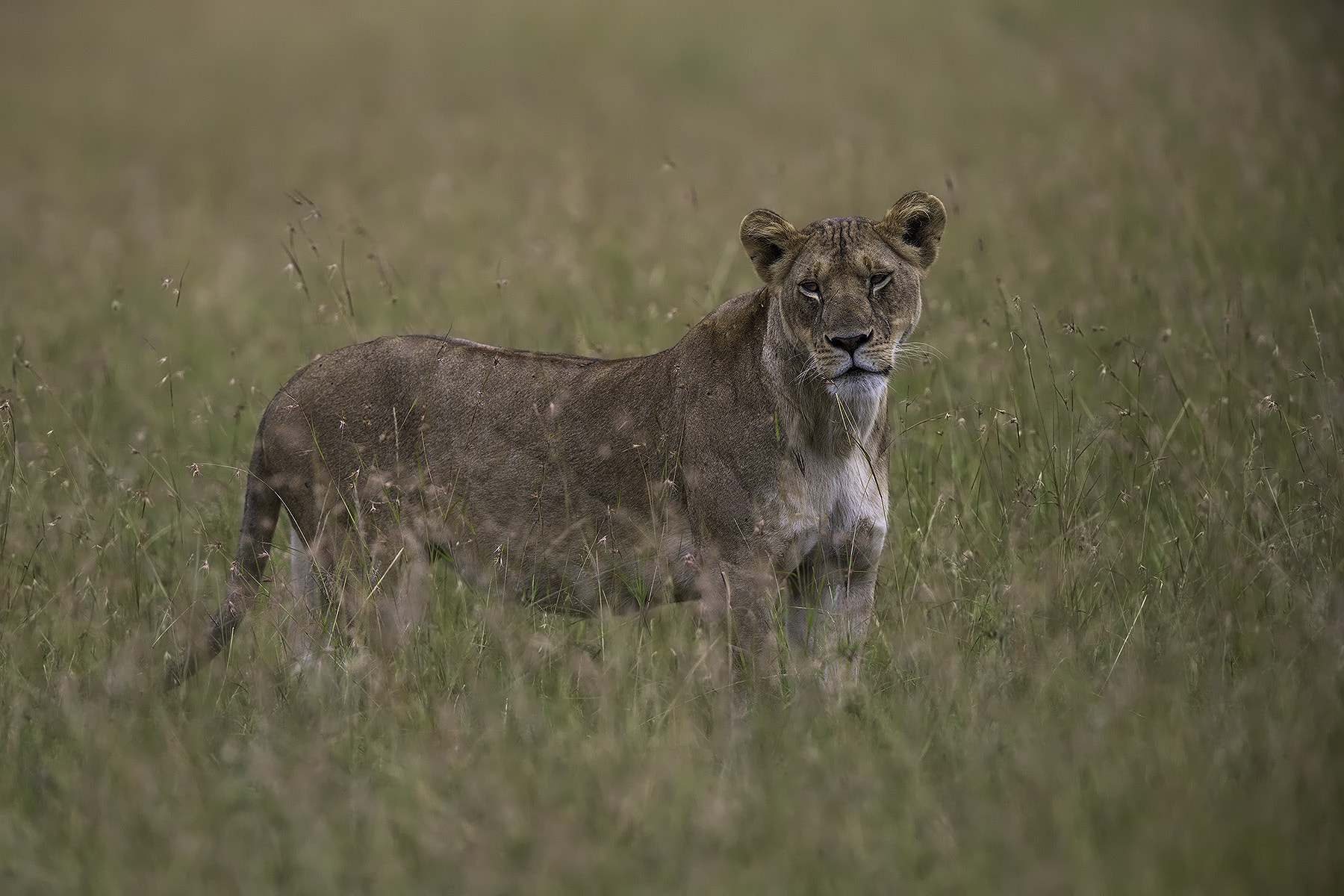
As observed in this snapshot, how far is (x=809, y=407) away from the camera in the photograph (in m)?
4.40

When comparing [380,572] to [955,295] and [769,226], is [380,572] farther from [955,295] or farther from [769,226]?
[955,295]

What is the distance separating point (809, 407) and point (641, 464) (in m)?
0.61

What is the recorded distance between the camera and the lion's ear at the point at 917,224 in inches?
178

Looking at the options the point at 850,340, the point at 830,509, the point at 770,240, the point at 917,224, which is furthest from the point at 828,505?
the point at 917,224

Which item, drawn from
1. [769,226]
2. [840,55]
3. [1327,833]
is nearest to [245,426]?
[769,226]

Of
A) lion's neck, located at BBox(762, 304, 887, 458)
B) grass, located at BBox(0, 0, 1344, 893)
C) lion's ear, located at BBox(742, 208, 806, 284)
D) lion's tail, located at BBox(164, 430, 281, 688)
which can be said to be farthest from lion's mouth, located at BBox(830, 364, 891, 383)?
lion's tail, located at BBox(164, 430, 281, 688)

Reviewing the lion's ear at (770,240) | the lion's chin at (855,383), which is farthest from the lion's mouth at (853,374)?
the lion's ear at (770,240)

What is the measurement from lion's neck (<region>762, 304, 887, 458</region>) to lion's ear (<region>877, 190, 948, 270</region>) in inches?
19.0

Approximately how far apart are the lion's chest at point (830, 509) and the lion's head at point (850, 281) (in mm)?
278

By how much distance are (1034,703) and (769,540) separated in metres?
0.92

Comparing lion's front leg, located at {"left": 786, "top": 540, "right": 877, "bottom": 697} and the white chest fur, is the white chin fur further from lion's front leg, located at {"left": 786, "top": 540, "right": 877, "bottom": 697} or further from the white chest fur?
lion's front leg, located at {"left": 786, "top": 540, "right": 877, "bottom": 697}

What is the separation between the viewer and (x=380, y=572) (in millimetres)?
4711

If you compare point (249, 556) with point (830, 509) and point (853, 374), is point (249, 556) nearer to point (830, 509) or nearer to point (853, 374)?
point (830, 509)

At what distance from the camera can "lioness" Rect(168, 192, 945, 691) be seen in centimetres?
430
